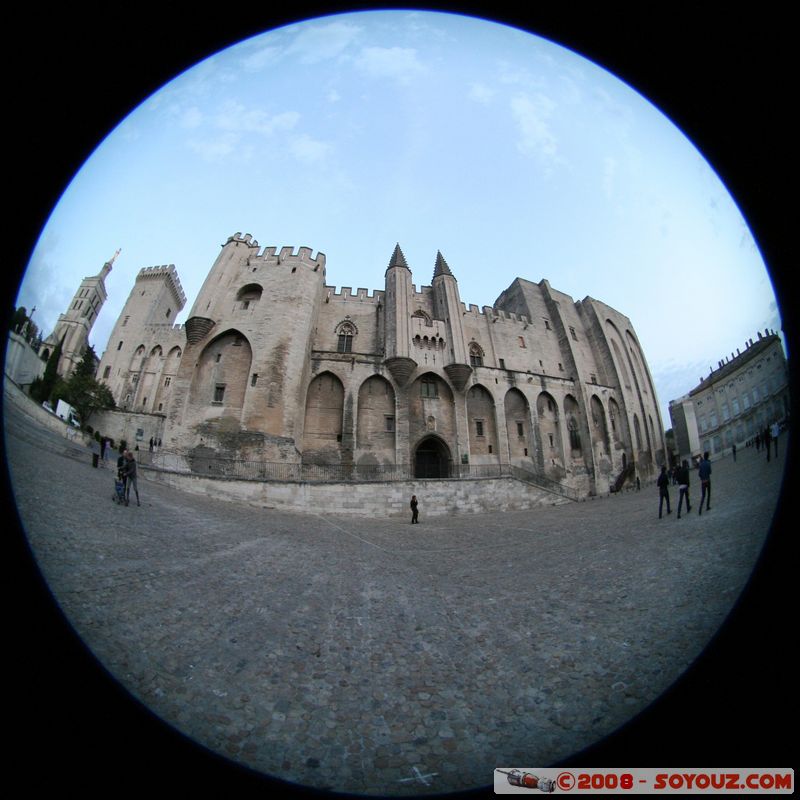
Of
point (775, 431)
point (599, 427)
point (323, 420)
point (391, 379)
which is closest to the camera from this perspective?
point (775, 431)

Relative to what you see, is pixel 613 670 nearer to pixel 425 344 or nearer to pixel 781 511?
pixel 781 511

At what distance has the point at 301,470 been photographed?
17.8 meters

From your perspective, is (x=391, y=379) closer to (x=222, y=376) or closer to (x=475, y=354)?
(x=475, y=354)

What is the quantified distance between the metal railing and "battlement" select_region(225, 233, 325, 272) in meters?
13.5

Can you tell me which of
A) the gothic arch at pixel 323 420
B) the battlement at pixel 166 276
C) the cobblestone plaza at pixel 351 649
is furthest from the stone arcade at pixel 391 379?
the cobblestone plaza at pixel 351 649

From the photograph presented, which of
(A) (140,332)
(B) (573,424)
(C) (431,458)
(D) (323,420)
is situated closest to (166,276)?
(A) (140,332)

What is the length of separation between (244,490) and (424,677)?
45.0ft

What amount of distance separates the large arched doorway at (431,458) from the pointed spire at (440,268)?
13049 millimetres

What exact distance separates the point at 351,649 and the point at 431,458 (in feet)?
66.2

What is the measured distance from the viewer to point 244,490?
14.1m

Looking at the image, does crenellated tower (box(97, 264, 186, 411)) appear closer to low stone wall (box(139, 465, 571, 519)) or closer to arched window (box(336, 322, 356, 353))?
low stone wall (box(139, 465, 571, 519))

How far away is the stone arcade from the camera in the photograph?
18.6m

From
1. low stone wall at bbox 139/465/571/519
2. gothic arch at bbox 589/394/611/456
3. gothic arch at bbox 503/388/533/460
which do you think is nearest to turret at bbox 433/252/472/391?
gothic arch at bbox 503/388/533/460

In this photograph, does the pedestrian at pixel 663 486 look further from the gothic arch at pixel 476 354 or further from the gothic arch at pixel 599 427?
the gothic arch at pixel 599 427
